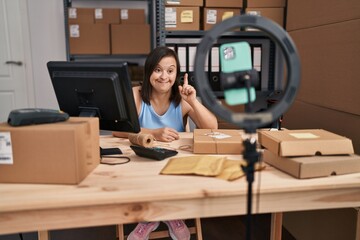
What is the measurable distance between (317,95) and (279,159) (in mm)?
779

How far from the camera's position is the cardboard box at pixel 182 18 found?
2627 mm

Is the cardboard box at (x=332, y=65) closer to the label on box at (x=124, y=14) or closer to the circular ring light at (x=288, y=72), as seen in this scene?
the circular ring light at (x=288, y=72)

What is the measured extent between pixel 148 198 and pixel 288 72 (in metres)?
0.50

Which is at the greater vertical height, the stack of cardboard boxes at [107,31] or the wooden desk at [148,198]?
the stack of cardboard boxes at [107,31]

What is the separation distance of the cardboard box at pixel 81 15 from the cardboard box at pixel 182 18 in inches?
25.8

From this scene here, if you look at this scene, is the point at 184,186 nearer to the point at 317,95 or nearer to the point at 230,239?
the point at 317,95

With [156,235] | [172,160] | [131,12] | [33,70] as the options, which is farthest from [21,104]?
[172,160]

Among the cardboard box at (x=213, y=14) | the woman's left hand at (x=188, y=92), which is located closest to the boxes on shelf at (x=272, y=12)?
the cardboard box at (x=213, y=14)

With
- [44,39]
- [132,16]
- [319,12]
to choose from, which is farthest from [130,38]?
[319,12]

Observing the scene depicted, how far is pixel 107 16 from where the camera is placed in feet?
9.12

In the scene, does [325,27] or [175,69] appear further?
[175,69]

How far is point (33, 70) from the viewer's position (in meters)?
3.33

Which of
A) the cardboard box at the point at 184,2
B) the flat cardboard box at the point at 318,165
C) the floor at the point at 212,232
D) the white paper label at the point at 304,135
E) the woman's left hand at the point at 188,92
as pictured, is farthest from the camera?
the cardboard box at the point at 184,2

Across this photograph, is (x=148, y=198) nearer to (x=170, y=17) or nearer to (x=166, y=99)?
(x=166, y=99)
